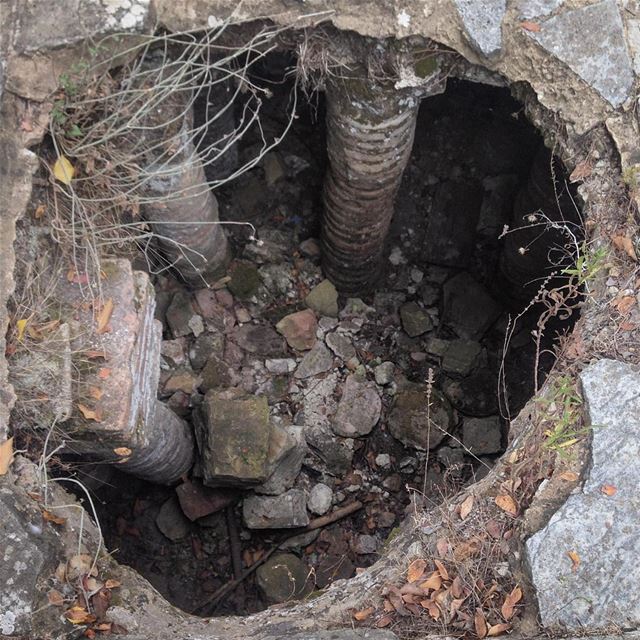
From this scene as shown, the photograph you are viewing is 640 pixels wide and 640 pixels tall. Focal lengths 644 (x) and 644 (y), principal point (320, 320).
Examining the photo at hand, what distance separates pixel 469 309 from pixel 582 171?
7.34ft

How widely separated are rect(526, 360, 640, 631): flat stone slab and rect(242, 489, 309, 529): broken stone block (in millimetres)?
2255

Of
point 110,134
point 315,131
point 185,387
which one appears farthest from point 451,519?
point 315,131

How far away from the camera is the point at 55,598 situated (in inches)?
92.7

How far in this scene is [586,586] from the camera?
230 cm

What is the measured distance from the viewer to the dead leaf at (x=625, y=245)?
2660 mm

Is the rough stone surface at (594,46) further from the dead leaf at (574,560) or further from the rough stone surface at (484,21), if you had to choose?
the dead leaf at (574,560)

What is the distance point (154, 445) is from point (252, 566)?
138 cm

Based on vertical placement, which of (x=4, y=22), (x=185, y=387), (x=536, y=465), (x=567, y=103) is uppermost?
(x=567, y=103)

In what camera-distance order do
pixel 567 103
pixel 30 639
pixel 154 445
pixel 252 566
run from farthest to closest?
pixel 252 566 < pixel 154 445 < pixel 567 103 < pixel 30 639

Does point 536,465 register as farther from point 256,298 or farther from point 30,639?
point 256,298

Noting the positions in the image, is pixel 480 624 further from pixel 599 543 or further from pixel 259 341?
pixel 259 341

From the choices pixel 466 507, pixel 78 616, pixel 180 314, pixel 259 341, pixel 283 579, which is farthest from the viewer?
pixel 259 341

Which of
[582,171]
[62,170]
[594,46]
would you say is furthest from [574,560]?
[62,170]

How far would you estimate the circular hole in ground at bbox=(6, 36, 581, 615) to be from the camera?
442 centimetres
